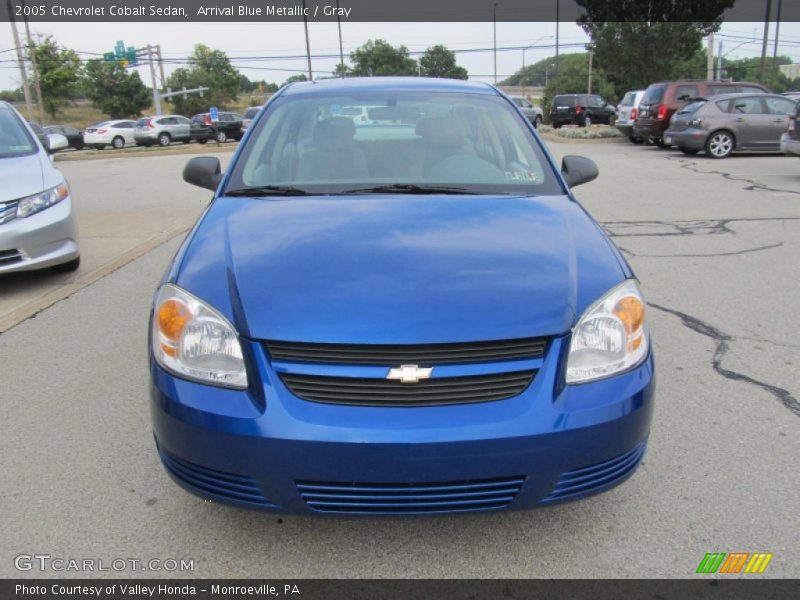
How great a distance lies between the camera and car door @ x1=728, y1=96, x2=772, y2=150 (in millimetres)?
15797

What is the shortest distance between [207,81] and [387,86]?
7493 cm

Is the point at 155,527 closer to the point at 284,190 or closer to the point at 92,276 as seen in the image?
the point at 284,190

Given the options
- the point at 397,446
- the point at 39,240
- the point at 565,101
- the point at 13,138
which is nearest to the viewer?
the point at 397,446

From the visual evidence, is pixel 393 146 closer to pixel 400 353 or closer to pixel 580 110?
pixel 400 353

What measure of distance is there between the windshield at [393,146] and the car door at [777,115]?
1489 cm

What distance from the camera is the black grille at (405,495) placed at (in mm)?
2012

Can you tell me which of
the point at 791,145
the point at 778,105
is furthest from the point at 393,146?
the point at 778,105

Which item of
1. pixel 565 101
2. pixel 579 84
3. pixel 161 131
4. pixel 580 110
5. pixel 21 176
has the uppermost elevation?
pixel 21 176

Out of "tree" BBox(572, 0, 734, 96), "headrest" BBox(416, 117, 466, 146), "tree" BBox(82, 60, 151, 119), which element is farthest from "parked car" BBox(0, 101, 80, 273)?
"tree" BBox(82, 60, 151, 119)

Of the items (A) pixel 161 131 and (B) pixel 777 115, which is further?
(A) pixel 161 131

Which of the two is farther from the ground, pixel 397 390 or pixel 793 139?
pixel 397 390

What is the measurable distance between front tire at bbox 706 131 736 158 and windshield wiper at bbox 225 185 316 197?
15.3 meters

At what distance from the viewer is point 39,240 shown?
5.41 m

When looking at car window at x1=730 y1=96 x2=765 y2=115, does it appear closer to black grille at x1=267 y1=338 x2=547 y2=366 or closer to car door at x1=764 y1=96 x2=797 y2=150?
car door at x1=764 y1=96 x2=797 y2=150
